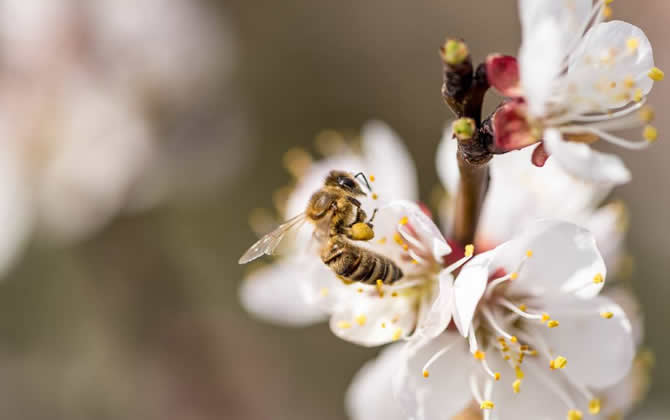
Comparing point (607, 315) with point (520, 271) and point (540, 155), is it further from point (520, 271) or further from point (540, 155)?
point (540, 155)

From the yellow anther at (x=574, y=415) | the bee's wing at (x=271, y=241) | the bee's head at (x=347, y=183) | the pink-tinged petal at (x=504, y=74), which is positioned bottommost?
the yellow anther at (x=574, y=415)

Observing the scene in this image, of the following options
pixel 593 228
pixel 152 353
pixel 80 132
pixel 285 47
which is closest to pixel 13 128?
pixel 80 132

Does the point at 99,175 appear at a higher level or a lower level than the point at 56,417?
higher

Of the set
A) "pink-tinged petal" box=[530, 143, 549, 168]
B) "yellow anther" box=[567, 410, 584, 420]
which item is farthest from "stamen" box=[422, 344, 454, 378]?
"pink-tinged petal" box=[530, 143, 549, 168]

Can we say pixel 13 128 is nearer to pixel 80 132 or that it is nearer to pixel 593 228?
pixel 80 132

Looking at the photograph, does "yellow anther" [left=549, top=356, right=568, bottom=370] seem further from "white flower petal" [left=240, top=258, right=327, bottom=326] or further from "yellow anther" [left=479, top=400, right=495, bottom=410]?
"white flower petal" [left=240, top=258, right=327, bottom=326]

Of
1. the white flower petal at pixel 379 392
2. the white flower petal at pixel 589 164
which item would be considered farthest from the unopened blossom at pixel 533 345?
Answer: the white flower petal at pixel 589 164

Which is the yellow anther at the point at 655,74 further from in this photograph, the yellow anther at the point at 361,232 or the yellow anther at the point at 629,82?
the yellow anther at the point at 361,232
